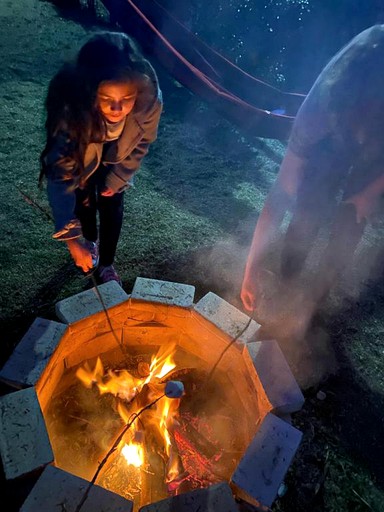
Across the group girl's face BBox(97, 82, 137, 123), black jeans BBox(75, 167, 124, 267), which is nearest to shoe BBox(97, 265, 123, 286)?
black jeans BBox(75, 167, 124, 267)

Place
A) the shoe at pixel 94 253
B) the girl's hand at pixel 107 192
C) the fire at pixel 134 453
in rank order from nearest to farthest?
1. the fire at pixel 134 453
2. the girl's hand at pixel 107 192
3. the shoe at pixel 94 253

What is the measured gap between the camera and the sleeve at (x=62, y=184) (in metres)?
2.12

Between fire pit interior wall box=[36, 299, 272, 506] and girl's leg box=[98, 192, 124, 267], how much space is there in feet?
2.26

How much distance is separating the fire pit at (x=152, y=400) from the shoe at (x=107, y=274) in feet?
1.84

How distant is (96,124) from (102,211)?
1012 mm

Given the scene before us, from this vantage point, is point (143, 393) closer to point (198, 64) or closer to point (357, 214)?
point (357, 214)

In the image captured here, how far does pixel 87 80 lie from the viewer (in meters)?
1.91

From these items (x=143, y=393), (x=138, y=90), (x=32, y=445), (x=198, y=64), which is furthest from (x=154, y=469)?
(x=198, y=64)

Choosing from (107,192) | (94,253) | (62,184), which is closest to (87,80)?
(62,184)

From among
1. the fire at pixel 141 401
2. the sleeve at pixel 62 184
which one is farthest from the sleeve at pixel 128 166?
the fire at pixel 141 401

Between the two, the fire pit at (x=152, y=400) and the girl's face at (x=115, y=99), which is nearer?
the girl's face at (x=115, y=99)

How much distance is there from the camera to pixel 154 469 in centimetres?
246

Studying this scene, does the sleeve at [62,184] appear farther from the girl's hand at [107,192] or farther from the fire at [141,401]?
the fire at [141,401]

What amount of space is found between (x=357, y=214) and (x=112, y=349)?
227 centimetres
